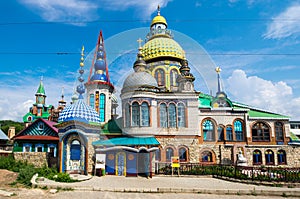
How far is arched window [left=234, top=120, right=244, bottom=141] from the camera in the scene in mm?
23141

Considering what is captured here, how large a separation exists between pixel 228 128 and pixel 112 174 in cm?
1237

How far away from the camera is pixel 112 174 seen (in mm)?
17781

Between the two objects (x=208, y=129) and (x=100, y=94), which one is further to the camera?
(x=100, y=94)

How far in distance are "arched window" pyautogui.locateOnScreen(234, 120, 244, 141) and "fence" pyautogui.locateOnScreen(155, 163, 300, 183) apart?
574cm

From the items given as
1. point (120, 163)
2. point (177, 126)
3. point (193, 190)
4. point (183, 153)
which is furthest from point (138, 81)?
point (193, 190)

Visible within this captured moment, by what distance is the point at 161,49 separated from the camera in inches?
968

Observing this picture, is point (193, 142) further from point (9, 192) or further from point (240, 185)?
point (9, 192)

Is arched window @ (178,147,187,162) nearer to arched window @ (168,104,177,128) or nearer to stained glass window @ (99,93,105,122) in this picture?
arched window @ (168,104,177,128)

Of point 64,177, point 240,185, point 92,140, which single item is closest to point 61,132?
point 92,140

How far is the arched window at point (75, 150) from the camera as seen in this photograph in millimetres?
17895

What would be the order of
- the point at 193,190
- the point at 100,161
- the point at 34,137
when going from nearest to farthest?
the point at 193,190
the point at 100,161
the point at 34,137

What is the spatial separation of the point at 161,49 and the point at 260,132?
13.3 metres

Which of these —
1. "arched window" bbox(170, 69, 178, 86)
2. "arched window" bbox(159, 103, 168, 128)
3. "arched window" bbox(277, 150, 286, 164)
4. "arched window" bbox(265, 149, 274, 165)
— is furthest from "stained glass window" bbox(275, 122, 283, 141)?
"arched window" bbox(159, 103, 168, 128)

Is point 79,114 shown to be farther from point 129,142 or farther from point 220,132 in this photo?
point 220,132
